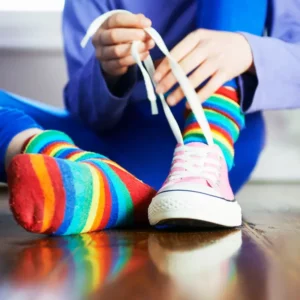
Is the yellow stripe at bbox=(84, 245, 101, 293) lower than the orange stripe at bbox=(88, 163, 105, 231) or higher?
higher

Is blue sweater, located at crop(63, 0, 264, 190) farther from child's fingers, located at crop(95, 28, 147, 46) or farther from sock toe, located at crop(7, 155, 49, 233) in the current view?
sock toe, located at crop(7, 155, 49, 233)

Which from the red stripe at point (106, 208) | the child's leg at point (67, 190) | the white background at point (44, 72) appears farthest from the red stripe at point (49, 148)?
the white background at point (44, 72)

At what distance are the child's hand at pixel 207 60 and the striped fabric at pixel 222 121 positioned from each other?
2cm

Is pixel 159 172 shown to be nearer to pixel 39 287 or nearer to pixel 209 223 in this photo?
pixel 209 223

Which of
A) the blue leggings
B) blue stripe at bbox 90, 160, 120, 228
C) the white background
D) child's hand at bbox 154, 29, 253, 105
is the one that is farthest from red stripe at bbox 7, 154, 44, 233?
the white background

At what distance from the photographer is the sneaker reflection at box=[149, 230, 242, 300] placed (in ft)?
1.23

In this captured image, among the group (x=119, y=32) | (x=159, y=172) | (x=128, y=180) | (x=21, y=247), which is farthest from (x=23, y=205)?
(x=159, y=172)

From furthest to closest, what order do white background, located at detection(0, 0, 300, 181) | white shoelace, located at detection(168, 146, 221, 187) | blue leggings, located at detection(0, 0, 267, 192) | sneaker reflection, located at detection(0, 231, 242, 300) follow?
white background, located at detection(0, 0, 300, 181)
blue leggings, located at detection(0, 0, 267, 192)
white shoelace, located at detection(168, 146, 221, 187)
sneaker reflection, located at detection(0, 231, 242, 300)

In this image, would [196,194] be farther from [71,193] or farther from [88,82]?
[88,82]

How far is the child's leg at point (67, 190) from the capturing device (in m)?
0.55

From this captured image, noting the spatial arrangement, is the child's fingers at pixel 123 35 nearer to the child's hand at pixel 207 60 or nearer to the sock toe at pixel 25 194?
the child's hand at pixel 207 60

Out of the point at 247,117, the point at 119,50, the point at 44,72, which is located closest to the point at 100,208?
the point at 119,50

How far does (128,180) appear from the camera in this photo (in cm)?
66

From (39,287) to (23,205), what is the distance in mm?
171
